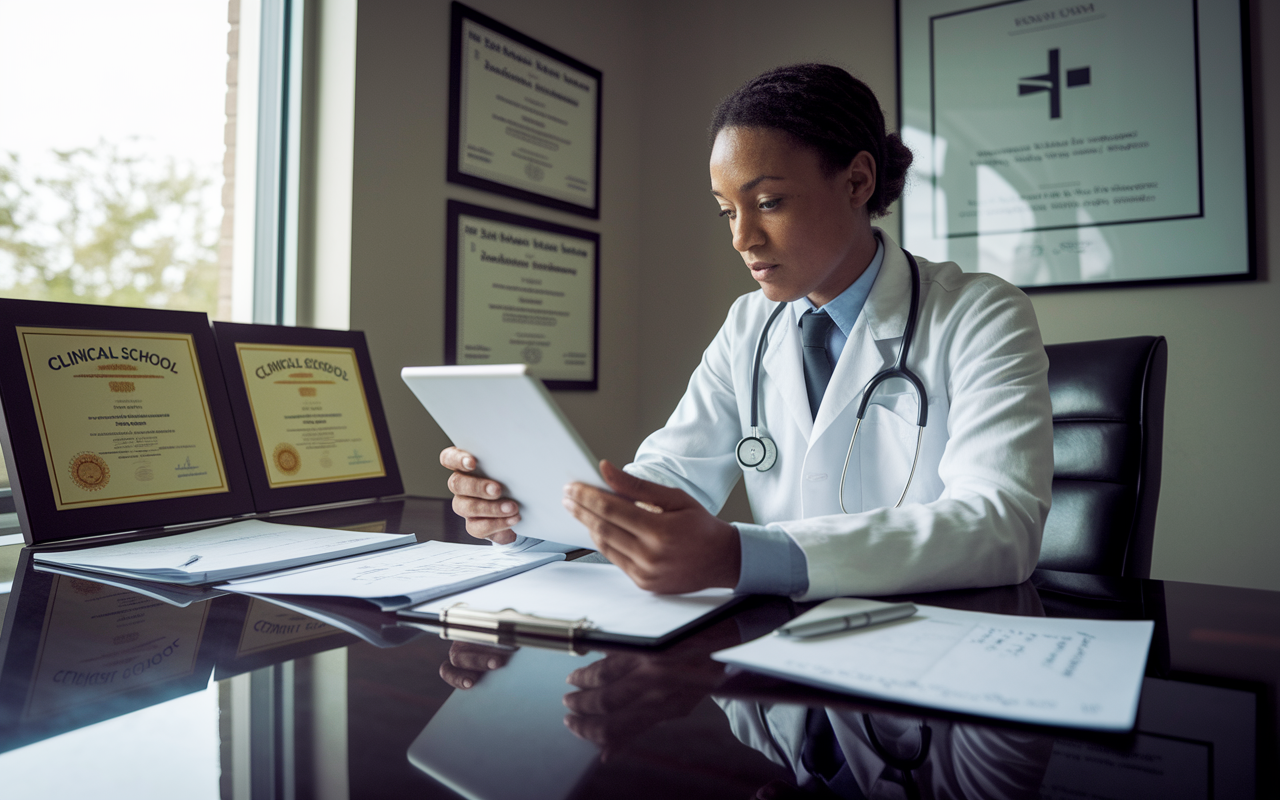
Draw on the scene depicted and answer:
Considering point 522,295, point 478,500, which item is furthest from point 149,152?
point 478,500

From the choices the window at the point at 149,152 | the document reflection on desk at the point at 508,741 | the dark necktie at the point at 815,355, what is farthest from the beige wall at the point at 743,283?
the document reflection on desk at the point at 508,741

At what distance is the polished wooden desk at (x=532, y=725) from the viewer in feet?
1.31

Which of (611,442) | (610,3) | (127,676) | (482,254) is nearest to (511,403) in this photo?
(127,676)

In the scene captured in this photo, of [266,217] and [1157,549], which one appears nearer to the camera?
[266,217]

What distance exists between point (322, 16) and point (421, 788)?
1917mm

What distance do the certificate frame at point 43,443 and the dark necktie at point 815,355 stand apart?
36.5 inches

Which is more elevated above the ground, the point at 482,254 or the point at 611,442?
the point at 482,254

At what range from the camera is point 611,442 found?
104 inches

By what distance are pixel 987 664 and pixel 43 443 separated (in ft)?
3.83

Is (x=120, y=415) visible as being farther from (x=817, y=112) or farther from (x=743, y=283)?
(x=743, y=283)

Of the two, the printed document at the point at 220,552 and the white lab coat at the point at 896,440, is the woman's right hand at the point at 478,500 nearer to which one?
the printed document at the point at 220,552

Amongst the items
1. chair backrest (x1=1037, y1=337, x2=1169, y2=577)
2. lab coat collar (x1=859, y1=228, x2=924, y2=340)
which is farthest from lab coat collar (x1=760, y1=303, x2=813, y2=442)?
chair backrest (x1=1037, y1=337, x2=1169, y2=577)

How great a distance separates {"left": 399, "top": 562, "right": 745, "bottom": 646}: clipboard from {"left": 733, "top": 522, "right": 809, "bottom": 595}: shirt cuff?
0.02 metres

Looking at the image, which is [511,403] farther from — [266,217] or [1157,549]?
[1157,549]
